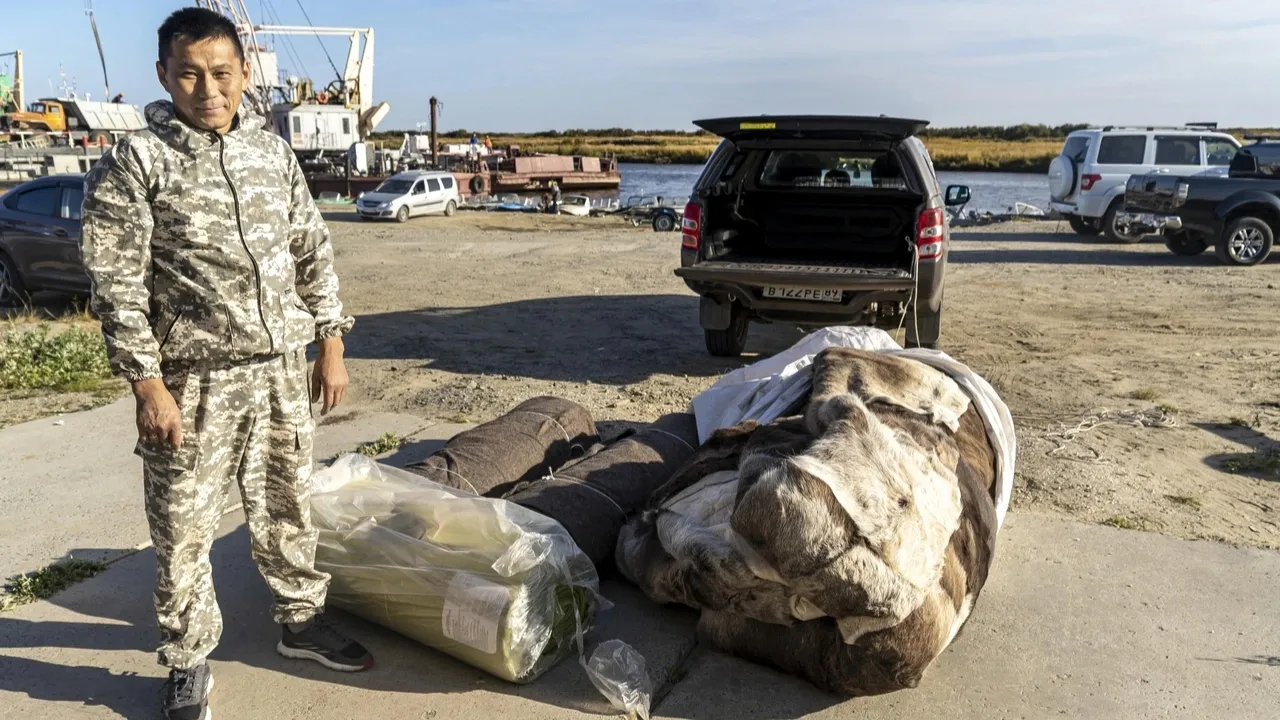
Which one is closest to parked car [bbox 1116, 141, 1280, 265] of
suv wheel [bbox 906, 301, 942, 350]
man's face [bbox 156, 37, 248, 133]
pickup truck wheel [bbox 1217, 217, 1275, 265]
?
pickup truck wheel [bbox 1217, 217, 1275, 265]

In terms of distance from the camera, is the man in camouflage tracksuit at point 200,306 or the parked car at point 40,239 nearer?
the man in camouflage tracksuit at point 200,306

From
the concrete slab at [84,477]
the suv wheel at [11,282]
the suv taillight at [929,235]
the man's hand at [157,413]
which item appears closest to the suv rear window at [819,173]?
the suv taillight at [929,235]

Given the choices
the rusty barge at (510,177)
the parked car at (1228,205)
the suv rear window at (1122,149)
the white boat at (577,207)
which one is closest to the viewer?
the parked car at (1228,205)

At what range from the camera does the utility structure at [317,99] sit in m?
45.2

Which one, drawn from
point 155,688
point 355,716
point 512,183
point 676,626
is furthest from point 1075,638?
point 512,183

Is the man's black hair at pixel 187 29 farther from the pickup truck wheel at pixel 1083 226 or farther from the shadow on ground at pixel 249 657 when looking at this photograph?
the pickup truck wheel at pixel 1083 226

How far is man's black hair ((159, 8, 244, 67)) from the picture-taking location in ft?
8.74

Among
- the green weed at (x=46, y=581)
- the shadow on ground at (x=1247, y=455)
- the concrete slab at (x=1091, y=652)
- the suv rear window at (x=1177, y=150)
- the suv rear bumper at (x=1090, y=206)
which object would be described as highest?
the suv rear window at (x=1177, y=150)

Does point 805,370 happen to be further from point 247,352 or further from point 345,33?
point 345,33

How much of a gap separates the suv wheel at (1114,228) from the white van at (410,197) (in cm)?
1872

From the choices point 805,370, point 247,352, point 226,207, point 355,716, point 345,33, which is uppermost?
point 345,33

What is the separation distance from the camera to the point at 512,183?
1590 inches

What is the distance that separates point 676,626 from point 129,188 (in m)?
2.29

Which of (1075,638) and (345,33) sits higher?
(345,33)
